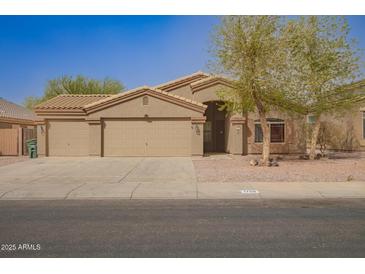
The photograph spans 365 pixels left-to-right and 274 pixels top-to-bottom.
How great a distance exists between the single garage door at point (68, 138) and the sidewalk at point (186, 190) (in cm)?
984

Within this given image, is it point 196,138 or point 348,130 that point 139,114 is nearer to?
point 196,138

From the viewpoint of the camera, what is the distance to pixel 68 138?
19859 mm

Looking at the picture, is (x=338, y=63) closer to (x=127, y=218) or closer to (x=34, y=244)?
(x=127, y=218)

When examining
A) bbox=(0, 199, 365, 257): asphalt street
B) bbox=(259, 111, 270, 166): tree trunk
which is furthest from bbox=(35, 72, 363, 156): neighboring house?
bbox=(0, 199, 365, 257): asphalt street

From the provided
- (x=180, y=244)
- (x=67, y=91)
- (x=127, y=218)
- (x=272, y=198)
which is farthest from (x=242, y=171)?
(x=67, y=91)

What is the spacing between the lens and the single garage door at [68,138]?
19766mm

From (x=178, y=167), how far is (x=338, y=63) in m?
11.2

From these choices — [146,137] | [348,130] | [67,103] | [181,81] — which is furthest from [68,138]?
[348,130]

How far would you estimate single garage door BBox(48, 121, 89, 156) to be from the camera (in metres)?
19.8

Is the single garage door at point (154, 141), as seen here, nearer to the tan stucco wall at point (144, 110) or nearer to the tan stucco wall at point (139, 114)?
the tan stucco wall at point (139, 114)

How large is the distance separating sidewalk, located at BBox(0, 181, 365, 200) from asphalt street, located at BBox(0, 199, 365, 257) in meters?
0.52

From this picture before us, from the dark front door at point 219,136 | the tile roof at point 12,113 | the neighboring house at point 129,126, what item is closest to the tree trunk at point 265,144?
the neighboring house at point 129,126

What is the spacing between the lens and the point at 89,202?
26.5ft

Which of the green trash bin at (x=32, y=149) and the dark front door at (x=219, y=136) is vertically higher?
the dark front door at (x=219, y=136)
